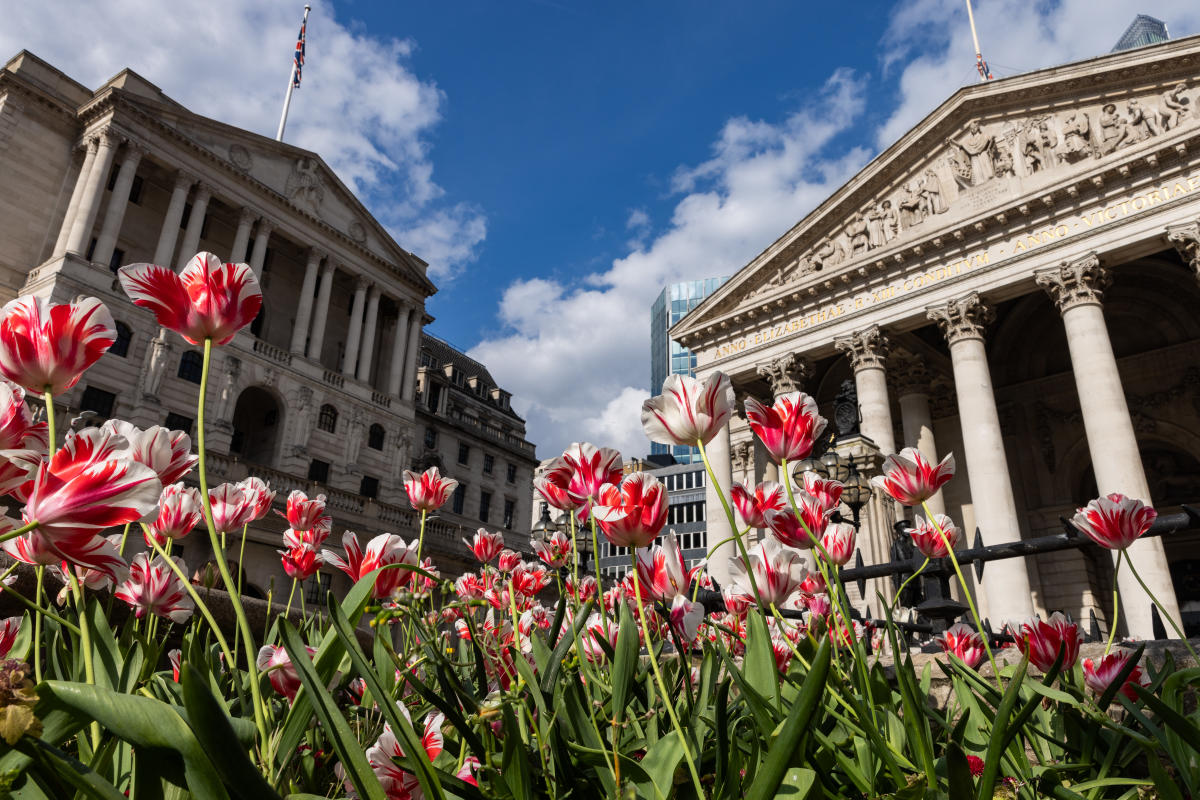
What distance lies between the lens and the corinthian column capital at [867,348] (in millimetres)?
21281

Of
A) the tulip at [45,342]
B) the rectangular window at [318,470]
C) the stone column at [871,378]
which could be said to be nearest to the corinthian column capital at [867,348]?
the stone column at [871,378]

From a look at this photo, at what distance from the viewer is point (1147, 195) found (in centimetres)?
1755

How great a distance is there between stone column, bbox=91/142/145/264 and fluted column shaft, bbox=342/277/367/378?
447 inches

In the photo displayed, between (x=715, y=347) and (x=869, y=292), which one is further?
(x=715, y=347)

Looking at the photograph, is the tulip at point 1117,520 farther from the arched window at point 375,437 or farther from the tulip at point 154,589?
the arched window at point 375,437

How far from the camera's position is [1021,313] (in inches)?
982

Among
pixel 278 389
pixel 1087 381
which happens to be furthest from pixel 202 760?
pixel 278 389

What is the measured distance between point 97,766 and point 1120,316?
95.3ft

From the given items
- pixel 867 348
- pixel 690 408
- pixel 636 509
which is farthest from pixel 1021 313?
→ pixel 636 509

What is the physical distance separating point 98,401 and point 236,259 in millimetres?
8390

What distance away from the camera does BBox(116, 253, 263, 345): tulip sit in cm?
175

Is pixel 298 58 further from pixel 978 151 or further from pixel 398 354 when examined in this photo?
pixel 978 151

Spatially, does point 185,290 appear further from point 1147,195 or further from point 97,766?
point 1147,195

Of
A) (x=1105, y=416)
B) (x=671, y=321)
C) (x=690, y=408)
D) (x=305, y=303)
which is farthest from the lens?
(x=671, y=321)
